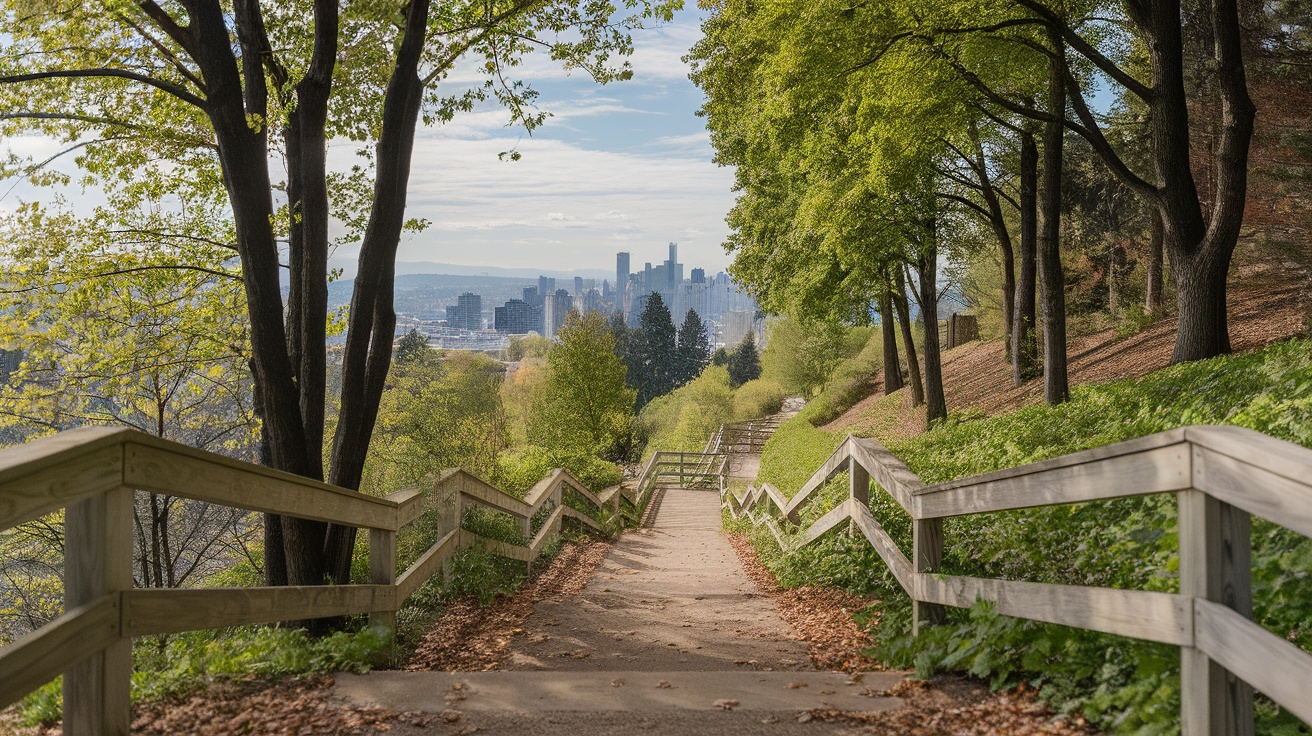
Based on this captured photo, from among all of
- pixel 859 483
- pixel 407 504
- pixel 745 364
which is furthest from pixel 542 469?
pixel 745 364

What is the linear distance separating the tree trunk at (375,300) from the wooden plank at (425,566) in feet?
2.24

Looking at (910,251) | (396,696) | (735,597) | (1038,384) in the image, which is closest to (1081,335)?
(1038,384)

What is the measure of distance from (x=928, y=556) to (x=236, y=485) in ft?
10.4

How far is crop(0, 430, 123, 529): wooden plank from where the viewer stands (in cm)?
229

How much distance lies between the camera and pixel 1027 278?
17.8 meters

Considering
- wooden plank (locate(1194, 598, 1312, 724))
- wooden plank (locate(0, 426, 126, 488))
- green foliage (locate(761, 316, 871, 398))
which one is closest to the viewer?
wooden plank (locate(1194, 598, 1312, 724))

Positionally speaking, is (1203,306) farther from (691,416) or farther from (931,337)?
(691,416)

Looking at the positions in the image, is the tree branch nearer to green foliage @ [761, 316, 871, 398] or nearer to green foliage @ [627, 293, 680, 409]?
green foliage @ [761, 316, 871, 398]

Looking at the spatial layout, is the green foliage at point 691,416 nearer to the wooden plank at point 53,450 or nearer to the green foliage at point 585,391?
the green foliage at point 585,391

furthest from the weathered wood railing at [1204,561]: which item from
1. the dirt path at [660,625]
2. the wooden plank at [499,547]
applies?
the wooden plank at [499,547]

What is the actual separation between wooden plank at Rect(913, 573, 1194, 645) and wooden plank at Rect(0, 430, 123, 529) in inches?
117

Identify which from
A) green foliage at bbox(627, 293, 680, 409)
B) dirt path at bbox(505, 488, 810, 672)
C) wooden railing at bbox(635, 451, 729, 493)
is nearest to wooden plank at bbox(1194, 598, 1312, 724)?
dirt path at bbox(505, 488, 810, 672)

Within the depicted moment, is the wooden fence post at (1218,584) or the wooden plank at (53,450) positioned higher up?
the wooden plank at (53,450)

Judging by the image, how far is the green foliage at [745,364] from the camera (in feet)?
356
